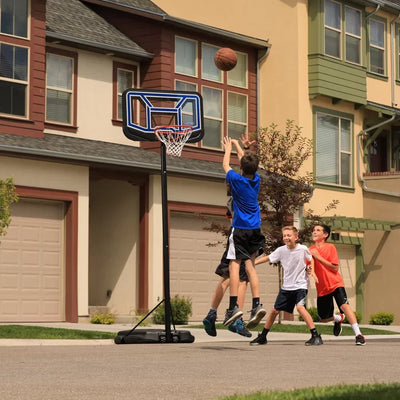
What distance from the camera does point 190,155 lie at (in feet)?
95.3

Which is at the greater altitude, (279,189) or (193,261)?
(279,189)

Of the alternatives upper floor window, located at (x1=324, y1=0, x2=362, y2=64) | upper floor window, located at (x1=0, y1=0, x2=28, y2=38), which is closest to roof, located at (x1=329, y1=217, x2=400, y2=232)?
upper floor window, located at (x1=324, y1=0, x2=362, y2=64)

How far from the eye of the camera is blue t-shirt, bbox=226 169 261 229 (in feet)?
44.9

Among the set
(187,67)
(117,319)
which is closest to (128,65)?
(187,67)

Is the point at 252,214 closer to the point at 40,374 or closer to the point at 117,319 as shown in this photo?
the point at 40,374

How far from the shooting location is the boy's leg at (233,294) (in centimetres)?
1340

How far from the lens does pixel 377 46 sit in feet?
115

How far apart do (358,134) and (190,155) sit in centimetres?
708

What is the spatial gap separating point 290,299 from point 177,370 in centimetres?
556

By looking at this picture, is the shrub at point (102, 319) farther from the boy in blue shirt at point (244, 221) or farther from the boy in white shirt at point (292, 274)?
the boy in blue shirt at point (244, 221)

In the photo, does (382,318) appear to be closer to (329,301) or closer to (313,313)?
(313,313)

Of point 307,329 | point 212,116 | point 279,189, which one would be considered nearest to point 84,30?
point 212,116

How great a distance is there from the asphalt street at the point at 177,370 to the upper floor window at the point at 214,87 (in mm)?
14640

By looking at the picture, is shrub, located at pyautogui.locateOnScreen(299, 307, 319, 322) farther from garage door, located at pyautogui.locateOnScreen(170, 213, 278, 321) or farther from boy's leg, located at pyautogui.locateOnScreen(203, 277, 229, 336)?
boy's leg, located at pyautogui.locateOnScreen(203, 277, 229, 336)
